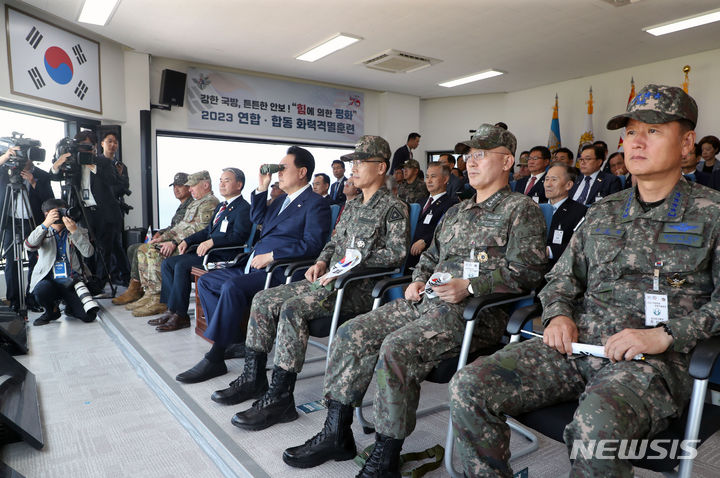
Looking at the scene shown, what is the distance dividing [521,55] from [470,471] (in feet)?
20.5

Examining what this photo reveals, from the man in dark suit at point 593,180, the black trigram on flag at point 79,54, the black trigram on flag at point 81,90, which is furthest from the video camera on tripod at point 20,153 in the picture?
the man in dark suit at point 593,180

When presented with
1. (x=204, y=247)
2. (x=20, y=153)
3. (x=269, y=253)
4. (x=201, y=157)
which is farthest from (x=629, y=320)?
(x=201, y=157)

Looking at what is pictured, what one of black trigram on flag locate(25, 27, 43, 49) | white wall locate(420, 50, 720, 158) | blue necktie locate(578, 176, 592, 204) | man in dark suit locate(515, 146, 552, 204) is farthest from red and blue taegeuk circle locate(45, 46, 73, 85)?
white wall locate(420, 50, 720, 158)

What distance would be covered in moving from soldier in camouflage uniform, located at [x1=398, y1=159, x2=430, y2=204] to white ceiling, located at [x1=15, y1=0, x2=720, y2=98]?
1558mm

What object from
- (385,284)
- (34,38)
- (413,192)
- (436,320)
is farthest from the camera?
(413,192)

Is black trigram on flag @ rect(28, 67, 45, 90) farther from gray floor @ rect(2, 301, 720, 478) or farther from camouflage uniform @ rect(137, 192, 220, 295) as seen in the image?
gray floor @ rect(2, 301, 720, 478)

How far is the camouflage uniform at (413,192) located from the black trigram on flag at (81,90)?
156 inches

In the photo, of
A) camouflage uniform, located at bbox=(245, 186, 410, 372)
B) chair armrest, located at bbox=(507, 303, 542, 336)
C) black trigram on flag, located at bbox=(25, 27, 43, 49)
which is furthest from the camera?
black trigram on flag, located at bbox=(25, 27, 43, 49)

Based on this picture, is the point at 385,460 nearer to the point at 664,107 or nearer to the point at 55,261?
the point at 664,107

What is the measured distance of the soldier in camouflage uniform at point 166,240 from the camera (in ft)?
12.7

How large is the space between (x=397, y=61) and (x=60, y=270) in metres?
4.92

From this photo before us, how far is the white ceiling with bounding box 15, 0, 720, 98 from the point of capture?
4.64m

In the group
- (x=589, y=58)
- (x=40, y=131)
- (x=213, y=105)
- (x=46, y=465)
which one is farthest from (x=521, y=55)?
(x=46, y=465)

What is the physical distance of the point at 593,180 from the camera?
446 cm
